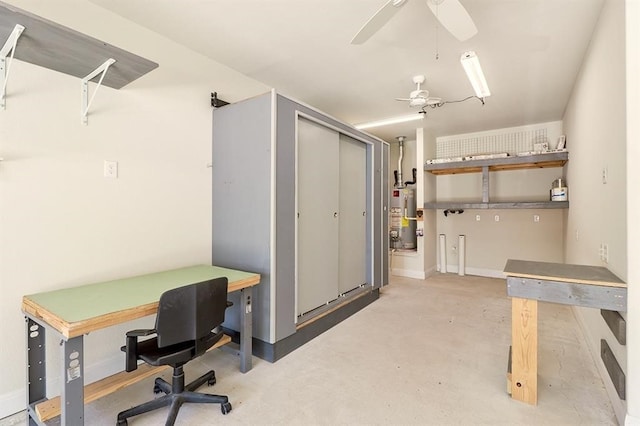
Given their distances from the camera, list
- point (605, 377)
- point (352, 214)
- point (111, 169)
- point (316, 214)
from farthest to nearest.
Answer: point (352, 214) → point (316, 214) → point (111, 169) → point (605, 377)

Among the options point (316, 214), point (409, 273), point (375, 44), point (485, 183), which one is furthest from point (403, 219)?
point (375, 44)

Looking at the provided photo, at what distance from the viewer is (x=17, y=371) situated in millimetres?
1882

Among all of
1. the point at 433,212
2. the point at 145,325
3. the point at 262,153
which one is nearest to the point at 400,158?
the point at 433,212

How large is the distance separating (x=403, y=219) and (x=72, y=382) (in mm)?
5143

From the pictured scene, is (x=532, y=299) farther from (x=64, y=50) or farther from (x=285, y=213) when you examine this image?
(x=64, y=50)

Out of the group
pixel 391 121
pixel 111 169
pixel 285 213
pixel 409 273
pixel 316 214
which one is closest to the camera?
pixel 111 169

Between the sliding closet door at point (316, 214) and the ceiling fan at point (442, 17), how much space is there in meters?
1.12

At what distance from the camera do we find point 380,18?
1.77m

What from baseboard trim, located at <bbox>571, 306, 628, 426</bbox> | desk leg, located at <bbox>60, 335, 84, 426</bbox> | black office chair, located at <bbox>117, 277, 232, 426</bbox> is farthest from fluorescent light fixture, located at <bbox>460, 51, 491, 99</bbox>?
desk leg, located at <bbox>60, 335, 84, 426</bbox>

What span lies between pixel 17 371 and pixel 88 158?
4.58ft

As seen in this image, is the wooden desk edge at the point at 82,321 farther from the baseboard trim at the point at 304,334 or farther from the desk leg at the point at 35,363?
the baseboard trim at the point at 304,334

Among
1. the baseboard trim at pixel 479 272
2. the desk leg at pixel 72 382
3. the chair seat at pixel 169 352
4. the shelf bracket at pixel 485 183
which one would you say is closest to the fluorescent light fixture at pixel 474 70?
the shelf bracket at pixel 485 183

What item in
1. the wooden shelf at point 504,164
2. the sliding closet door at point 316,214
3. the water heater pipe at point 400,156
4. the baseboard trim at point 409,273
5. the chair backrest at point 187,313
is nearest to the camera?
the chair backrest at point 187,313

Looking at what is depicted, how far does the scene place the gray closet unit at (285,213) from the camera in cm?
252
